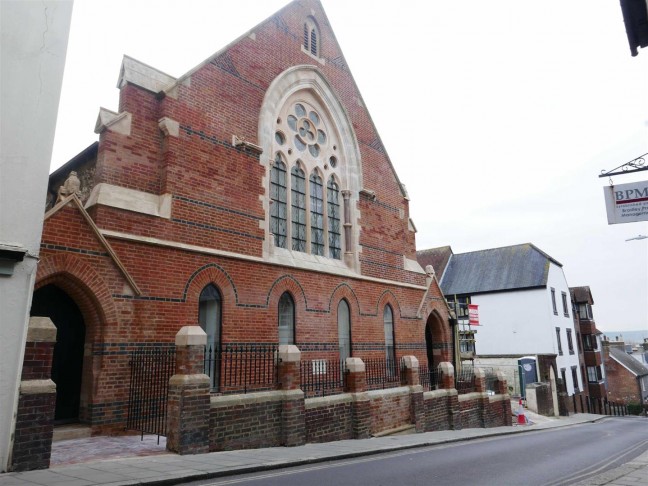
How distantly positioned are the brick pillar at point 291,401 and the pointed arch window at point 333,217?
230 inches

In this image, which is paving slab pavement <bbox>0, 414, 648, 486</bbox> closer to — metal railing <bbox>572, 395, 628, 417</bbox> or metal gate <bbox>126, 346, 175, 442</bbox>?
metal gate <bbox>126, 346, 175, 442</bbox>

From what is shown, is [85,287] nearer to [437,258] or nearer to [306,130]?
[306,130]

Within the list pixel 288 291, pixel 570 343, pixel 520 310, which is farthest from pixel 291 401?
pixel 570 343

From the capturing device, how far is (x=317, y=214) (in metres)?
15.8

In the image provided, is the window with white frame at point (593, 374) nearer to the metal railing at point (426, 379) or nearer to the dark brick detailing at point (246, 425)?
the metal railing at point (426, 379)

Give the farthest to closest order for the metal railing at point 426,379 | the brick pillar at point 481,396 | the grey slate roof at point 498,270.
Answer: the grey slate roof at point 498,270 < the brick pillar at point 481,396 < the metal railing at point 426,379

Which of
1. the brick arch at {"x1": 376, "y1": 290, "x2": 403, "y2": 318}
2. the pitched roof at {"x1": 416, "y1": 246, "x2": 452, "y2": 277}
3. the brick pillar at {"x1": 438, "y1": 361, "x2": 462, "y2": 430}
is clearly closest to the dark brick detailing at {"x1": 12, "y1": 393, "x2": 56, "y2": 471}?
the brick arch at {"x1": 376, "y1": 290, "x2": 403, "y2": 318}

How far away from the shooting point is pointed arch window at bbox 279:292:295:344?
13508 mm

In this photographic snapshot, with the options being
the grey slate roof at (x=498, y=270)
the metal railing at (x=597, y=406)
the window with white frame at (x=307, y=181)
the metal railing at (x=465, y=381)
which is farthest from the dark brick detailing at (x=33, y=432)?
the metal railing at (x=597, y=406)

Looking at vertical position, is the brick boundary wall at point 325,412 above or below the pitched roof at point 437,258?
below

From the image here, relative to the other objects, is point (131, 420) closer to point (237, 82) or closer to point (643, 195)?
point (237, 82)

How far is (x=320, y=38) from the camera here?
17.5 meters

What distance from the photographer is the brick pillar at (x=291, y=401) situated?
9992 mm

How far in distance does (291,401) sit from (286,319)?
3793 millimetres
